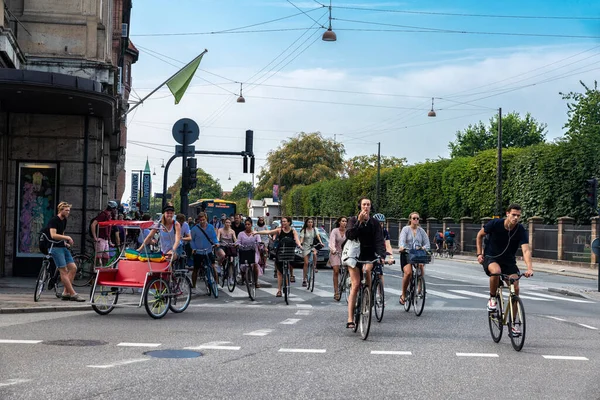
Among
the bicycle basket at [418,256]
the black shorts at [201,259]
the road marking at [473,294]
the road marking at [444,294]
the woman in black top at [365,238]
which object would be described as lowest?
the road marking at [473,294]

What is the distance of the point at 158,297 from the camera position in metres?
13.4

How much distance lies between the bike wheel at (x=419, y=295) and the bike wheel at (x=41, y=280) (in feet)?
20.5

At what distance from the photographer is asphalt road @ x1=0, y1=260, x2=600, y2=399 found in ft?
24.4

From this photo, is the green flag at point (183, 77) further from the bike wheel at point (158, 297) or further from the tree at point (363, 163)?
the tree at point (363, 163)

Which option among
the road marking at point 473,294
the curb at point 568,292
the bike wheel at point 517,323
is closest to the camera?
the bike wheel at point 517,323

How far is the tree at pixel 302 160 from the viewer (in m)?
117

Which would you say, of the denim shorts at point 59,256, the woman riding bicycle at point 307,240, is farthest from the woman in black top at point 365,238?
the woman riding bicycle at point 307,240

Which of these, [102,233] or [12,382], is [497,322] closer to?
[12,382]

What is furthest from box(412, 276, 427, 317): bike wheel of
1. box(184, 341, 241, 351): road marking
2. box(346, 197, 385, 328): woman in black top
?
box(184, 341, 241, 351): road marking

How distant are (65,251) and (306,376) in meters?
7.96

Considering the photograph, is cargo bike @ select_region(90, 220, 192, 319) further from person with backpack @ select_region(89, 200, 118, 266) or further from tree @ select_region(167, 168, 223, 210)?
tree @ select_region(167, 168, 223, 210)

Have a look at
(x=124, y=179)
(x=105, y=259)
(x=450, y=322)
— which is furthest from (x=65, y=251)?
(x=124, y=179)

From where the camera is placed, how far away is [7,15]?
19.3 m

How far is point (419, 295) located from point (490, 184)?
37.8 meters
